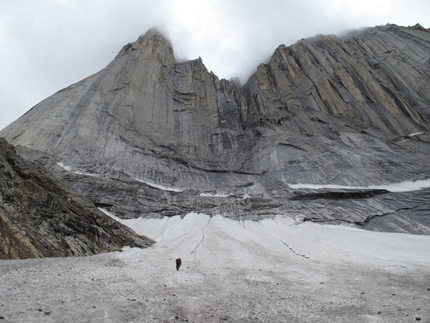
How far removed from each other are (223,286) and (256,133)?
36.0 meters

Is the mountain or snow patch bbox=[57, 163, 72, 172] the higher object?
the mountain

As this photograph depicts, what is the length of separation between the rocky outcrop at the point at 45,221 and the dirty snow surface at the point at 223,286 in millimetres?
1475

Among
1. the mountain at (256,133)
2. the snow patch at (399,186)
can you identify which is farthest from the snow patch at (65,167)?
the snow patch at (399,186)

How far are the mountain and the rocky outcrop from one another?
796 centimetres

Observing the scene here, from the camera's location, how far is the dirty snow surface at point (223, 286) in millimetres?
5836

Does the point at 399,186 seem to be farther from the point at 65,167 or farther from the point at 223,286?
the point at 65,167

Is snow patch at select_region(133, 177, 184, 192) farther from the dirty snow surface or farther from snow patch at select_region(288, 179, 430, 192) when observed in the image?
the dirty snow surface

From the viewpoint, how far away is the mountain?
85.0 feet

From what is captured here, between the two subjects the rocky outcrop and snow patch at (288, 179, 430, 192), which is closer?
the rocky outcrop

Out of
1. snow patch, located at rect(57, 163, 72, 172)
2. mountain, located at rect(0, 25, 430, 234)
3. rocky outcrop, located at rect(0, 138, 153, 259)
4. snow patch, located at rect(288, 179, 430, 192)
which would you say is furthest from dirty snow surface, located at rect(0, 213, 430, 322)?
snow patch, located at rect(57, 163, 72, 172)

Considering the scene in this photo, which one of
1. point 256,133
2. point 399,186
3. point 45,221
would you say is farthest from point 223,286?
point 256,133

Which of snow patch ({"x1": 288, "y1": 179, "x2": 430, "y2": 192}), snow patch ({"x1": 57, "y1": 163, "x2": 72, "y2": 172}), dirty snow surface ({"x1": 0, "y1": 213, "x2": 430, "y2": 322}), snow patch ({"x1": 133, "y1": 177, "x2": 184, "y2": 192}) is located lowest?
dirty snow surface ({"x1": 0, "y1": 213, "x2": 430, "y2": 322})

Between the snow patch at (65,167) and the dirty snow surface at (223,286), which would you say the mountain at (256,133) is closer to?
the snow patch at (65,167)

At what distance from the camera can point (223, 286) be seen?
8680 millimetres
